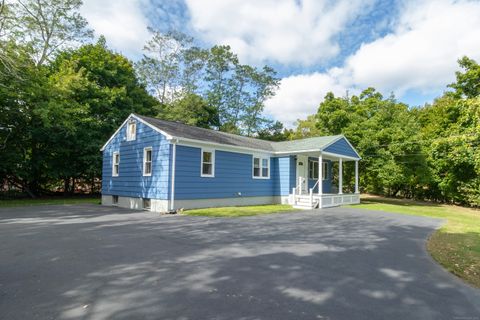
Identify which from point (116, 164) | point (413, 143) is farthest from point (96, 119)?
point (413, 143)

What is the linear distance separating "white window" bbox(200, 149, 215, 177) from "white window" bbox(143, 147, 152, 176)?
2680 millimetres

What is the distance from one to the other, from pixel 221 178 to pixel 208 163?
44.9 inches

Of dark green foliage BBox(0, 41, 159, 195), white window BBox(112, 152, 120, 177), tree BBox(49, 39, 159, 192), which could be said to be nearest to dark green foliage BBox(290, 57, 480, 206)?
white window BBox(112, 152, 120, 177)

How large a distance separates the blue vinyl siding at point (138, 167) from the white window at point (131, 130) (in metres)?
0.26

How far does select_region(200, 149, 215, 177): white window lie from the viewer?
1403 centimetres

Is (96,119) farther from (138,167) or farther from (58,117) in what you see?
(138,167)

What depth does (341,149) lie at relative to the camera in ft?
60.8

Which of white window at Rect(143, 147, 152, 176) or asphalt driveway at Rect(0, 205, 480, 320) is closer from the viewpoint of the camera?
asphalt driveway at Rect(0, 205, 480, 320)

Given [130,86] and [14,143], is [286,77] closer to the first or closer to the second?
[130,86]

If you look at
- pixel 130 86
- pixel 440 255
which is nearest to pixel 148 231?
pixel 440 255

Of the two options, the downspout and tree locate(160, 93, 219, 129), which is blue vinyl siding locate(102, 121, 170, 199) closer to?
the downspout

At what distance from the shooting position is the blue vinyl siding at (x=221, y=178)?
507 inches

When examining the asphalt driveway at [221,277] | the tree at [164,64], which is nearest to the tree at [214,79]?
the tree at [164,64]

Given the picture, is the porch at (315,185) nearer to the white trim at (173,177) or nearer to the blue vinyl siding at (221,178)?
the blue vinyl siding at (221,178)
